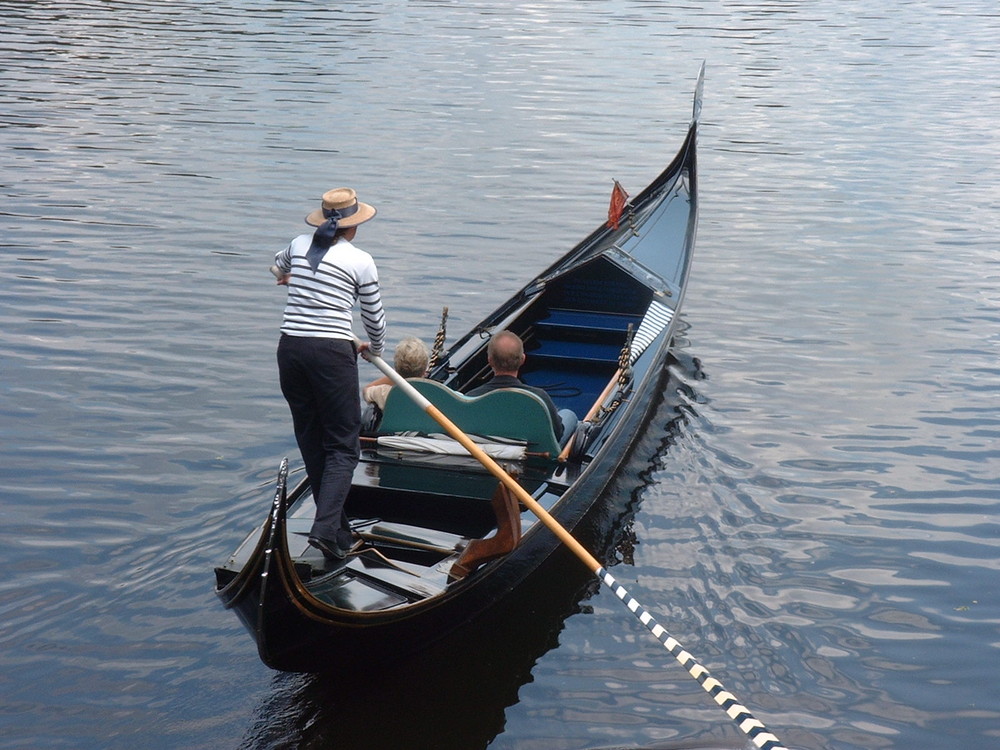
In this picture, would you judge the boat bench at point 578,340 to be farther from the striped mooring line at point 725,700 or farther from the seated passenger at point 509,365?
the striped mooring line at point 725,700

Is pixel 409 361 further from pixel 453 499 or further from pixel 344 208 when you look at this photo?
pixel 344 208

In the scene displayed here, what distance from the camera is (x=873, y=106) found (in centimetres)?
1524

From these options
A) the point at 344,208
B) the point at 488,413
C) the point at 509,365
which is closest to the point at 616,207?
the point at 509,365

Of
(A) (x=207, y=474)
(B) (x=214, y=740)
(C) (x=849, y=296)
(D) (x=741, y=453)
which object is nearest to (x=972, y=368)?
(C) (x=849, y=296)

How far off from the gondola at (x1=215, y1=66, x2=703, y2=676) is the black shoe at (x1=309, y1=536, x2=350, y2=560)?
26mm

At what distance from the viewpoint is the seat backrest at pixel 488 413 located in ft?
15.6

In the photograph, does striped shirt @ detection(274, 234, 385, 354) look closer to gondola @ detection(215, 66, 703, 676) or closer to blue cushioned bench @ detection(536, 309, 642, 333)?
gondola @ detection(215, 66, 703, 676)

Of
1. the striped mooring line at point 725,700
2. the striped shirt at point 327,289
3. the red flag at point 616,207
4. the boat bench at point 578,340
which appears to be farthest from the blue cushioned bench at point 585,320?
the striped mooring line at point 725,700

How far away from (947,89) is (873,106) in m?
1.83

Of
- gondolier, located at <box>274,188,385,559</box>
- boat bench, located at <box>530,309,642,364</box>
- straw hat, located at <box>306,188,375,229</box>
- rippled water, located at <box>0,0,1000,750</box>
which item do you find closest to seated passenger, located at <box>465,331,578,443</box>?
rippled water, located at <box>0,0,1000,750</box>

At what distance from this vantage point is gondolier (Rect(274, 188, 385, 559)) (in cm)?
391

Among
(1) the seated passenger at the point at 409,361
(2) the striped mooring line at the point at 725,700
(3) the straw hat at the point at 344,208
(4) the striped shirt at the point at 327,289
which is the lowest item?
(2) the striped mooring line at the point at 725,700

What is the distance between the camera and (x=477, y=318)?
8281 mm

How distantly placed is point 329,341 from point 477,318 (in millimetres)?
4394
